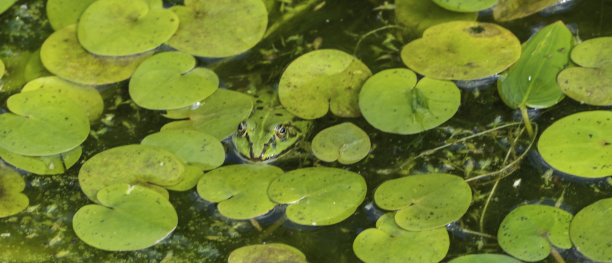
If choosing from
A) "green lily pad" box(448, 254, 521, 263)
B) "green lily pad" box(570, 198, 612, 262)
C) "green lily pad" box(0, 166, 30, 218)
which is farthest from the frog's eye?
"green lily pad" box(570, 198, 612, 262)

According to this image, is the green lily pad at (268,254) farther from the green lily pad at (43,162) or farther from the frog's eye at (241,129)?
the green lily pad at (43,162)

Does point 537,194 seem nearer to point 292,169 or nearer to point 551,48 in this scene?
point 551,48

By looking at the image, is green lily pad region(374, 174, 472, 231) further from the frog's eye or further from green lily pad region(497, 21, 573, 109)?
the frog's eye

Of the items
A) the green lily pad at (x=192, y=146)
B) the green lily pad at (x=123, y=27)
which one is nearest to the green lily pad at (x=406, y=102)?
the green lily pad at (x=192, y=146)

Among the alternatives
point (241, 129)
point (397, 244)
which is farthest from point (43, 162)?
point (397, 244)

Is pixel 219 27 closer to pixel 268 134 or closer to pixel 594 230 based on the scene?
pixel 268 134
